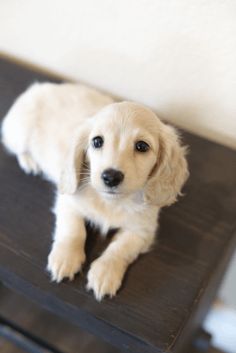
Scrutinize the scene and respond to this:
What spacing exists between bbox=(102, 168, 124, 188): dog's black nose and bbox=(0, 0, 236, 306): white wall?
1.70 feet

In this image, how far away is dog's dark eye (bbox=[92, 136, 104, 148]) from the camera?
87 centimetres

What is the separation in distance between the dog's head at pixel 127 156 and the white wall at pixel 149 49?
1.12 feet

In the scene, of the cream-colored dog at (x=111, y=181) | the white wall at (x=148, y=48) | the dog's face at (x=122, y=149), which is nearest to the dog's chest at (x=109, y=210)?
the cream-colored dog at (x=111, y=181)

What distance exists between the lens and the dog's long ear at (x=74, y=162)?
3.03 ft

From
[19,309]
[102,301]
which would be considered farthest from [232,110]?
[19,309]

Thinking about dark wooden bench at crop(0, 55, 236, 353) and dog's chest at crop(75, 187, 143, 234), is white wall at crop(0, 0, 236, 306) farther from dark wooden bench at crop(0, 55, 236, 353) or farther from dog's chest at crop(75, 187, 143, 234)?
dog's chest at crop(75, 187, 143, 234)

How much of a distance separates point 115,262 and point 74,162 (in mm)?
229

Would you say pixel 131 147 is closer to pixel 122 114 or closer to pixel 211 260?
pixel 122 114

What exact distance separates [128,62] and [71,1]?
233 millimetres

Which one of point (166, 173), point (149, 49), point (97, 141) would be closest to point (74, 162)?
point (97, 141)

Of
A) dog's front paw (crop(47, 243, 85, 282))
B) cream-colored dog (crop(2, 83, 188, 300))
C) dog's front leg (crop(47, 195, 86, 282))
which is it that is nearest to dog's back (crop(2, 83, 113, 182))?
cream-colored dog (crop(2, 83, 188, 300))

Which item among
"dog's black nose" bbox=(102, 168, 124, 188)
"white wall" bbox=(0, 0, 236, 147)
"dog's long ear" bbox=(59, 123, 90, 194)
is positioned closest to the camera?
"dog's black nose" bbox=(102, 168, 124, 188)

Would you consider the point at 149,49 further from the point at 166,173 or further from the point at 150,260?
the point at 150,260

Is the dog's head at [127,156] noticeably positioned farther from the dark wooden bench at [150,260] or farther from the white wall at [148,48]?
the white wall at [148,48]
